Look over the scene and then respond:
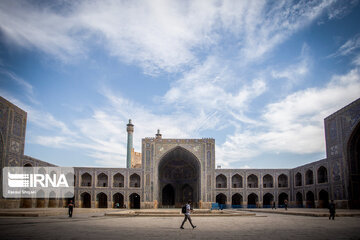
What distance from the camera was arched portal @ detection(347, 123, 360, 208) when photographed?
84.8ft

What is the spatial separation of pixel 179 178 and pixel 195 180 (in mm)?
2958

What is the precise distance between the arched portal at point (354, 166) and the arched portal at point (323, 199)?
651cm

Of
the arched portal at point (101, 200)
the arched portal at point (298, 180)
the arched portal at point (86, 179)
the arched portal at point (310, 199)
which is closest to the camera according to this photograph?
the arched portal at point (310, 199)

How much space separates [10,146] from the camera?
25234 millimetres

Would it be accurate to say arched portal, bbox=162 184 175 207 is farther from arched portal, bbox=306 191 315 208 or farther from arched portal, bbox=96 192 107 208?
arched portal, bbox=306 191 315 208

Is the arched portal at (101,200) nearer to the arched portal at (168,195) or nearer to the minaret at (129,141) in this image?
the minaret at (129,141)

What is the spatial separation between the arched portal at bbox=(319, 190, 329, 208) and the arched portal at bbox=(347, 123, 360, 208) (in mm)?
6507

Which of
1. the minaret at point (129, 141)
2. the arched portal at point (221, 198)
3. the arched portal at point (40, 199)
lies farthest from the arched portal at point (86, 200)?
the arched portal at point (221, 198)

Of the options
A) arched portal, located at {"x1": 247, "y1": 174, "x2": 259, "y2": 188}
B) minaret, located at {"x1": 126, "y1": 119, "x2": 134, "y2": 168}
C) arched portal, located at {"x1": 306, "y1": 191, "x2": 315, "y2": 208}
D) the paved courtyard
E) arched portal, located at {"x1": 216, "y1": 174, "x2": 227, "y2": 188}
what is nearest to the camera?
the paved courtyard

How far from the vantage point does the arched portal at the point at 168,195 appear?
45.2 meters

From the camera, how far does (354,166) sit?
26.4 meters

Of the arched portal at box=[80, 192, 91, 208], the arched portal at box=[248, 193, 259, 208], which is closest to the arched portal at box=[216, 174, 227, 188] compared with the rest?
the arched portal at box=[248, 193, 259, 208]

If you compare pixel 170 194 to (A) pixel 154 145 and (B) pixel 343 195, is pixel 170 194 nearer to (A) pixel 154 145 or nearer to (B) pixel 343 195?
(A) pixel 154 145

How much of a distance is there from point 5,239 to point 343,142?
26297 mm
